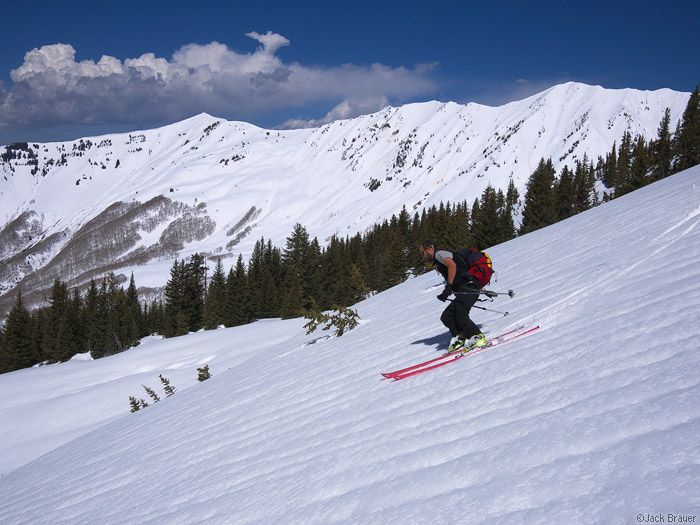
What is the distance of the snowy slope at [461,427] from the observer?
261 cm

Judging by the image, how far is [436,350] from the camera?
21.1 ft

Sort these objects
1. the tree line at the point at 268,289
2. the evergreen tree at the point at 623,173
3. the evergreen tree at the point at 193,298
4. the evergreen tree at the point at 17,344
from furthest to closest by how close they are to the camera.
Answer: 1. the evergreen tree at the point at 193,298
2. the evergreen tree at the point at 17,344
3. the evergreen tree at the point at 623,173
4. the tree line at the point at 268,289

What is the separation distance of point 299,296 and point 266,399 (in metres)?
36.6

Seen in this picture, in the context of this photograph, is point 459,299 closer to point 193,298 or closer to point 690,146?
point 193,298

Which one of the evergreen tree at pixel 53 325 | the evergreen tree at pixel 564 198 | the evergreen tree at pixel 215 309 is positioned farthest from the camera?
the evergreen tree at pixel 564 198

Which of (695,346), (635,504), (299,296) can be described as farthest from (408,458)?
(299,296)

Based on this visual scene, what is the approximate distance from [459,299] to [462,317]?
0.25 m

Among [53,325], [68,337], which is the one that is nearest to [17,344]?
[53,325]

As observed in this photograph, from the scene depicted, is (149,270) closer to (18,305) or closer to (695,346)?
(18,305)

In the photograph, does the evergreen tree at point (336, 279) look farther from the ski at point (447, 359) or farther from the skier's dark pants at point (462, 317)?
the ski at point (447, 359)

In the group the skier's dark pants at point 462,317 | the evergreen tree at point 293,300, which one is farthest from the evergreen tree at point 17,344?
the skier's dark pants at point 462,317

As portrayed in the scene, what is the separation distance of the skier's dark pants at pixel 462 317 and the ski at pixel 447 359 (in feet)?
0.85

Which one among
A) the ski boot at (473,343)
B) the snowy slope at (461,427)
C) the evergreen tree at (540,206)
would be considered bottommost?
the snowy slope at (461,427)

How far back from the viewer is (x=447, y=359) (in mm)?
5742
